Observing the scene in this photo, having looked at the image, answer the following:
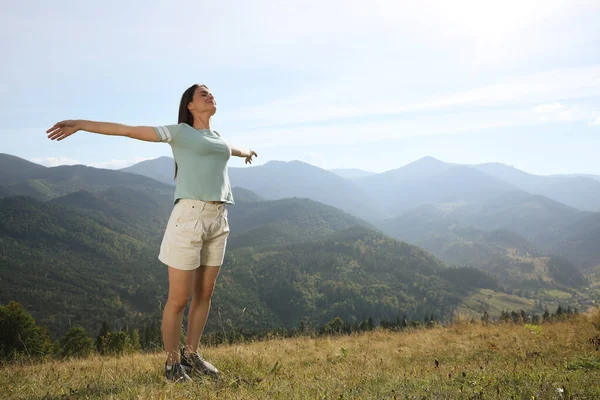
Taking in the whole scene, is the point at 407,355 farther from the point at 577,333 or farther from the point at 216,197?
the point at 216,197

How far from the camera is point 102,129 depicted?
10.3 feet

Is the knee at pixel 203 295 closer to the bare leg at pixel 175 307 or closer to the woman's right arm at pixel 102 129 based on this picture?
the bare leg at pixel 175 307

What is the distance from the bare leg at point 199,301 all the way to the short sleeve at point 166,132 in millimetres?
1288

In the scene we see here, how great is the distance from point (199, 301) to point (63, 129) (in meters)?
2.01

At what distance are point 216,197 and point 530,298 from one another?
21788 cm

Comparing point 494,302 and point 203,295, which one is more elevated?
point 203,295

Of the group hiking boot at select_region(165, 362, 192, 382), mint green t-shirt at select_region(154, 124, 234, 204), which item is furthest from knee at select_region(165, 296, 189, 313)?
mint green t-shirt at select_region(154, 124, 234, 204)

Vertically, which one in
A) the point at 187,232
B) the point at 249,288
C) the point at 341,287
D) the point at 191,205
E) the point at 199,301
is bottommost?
the point at 341,287

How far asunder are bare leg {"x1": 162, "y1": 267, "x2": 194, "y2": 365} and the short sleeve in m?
1.13

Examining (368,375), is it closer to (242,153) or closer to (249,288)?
(242,153)

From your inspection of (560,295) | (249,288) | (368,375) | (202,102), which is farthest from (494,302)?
(202,102)

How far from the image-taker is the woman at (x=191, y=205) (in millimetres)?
3381

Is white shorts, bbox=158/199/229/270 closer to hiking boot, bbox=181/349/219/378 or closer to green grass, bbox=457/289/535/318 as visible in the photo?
hiking boot, bbox=181/349/219/378

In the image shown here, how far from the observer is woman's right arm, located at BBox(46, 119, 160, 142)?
3031 mm
